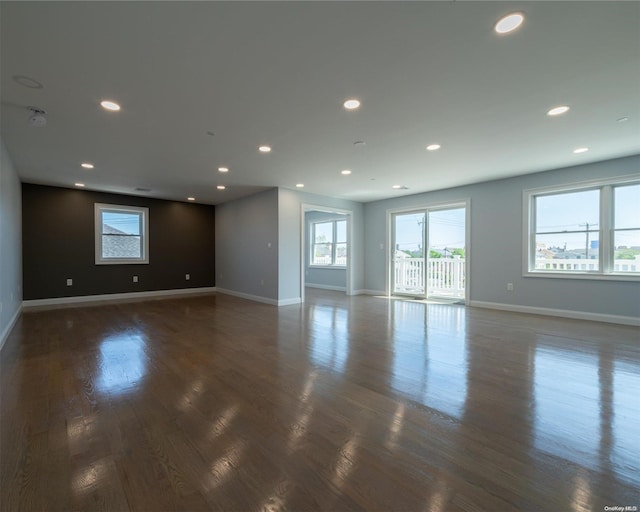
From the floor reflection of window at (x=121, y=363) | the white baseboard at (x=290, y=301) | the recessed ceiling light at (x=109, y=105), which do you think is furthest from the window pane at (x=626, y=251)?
the recessed ceiling light at (x=109, y=105)

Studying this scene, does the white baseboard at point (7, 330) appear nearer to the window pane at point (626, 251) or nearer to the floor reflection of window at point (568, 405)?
the floor reflection of window at point (568, 405)

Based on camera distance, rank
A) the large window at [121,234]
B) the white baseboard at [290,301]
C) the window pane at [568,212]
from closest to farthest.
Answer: the window pane at [568,212] → the white baseboard at [290,301] → the large window at [121,234]

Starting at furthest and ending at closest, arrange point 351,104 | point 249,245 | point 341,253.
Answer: point 341,253
point 249,245
point 351,104

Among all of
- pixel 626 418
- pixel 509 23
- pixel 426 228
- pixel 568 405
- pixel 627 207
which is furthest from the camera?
pixel 426 228

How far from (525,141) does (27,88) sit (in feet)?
17.2

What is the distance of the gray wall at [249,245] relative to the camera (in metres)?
6.54

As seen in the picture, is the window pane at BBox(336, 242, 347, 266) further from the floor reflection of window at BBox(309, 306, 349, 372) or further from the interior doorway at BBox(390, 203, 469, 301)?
the floor reflection of window at BBox(309, 306, 349, 372)

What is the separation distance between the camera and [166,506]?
4.24 ft

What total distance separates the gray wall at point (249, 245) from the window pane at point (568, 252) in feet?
16.2

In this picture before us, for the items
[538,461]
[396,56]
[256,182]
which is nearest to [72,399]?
[538,461]

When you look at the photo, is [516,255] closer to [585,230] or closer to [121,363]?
[585,230]

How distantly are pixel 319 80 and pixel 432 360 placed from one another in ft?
9.15

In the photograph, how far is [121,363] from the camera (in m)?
2.98

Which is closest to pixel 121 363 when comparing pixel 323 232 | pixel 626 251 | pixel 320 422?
pixel 320 422
